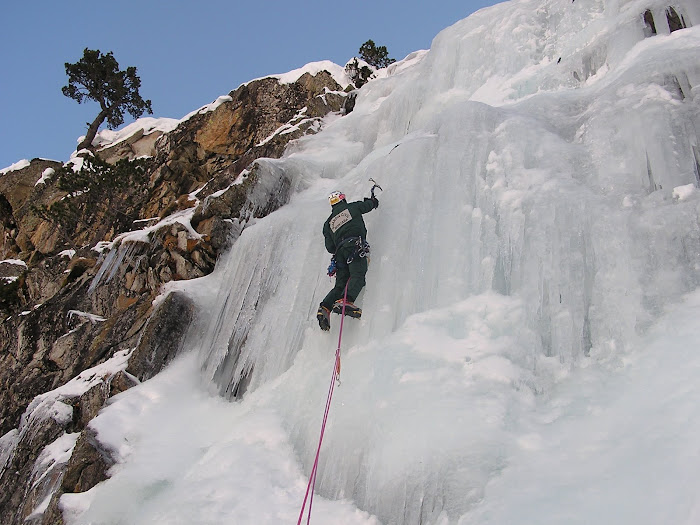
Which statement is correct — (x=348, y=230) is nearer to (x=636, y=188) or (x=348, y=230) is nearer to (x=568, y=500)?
(x=636, y=188)

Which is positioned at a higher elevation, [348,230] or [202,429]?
[348,230]

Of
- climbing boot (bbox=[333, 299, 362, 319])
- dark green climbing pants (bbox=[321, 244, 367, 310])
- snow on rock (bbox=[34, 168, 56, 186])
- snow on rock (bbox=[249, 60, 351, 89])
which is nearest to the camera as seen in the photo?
climbing boot (bbox=[333, 299, 362, 319])

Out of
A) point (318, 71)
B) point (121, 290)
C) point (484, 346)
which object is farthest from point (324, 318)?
point (318, 71)

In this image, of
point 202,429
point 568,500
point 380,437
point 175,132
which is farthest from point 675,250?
point 175,132

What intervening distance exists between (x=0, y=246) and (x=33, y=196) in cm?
204

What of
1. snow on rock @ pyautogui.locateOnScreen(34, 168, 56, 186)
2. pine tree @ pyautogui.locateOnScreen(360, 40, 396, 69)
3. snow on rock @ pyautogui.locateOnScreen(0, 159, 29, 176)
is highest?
pine tree @ pyautogui.locateOnScreen(360, 40, 396, 69)

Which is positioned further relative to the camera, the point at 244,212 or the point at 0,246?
the point at 0,246

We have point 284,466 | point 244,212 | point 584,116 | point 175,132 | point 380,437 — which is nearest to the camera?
point 380,437

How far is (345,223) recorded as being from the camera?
532cm

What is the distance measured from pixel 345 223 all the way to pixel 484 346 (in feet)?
6.25

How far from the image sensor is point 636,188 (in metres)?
4.47

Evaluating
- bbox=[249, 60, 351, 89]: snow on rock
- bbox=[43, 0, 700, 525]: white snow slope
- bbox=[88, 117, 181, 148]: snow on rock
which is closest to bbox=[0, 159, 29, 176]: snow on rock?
bbox=[88, 117, 181, 148]: snow on rock

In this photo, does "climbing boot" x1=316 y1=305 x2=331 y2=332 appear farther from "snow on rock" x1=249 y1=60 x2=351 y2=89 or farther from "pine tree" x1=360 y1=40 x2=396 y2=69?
"pine tree" x1=360 y1=40 x2=396 y2=69

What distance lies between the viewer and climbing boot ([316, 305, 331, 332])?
16.7 feet
